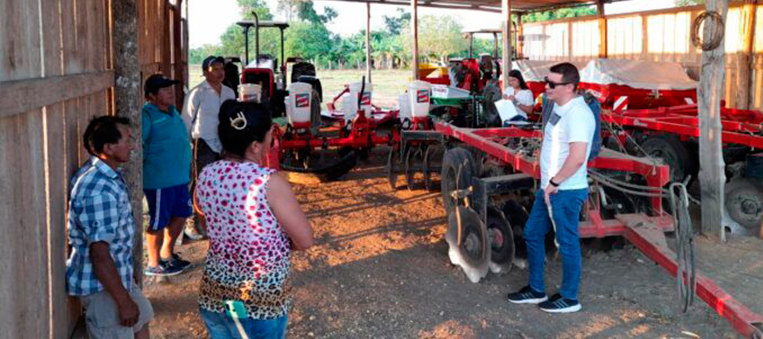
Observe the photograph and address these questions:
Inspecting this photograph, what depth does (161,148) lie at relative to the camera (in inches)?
183

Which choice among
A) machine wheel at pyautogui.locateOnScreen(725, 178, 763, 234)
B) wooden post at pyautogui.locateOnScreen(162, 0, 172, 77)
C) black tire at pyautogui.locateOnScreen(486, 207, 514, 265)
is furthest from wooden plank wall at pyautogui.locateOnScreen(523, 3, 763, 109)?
wooden post at pyautogui.locateOnScreen(162, 0, 172, 77)

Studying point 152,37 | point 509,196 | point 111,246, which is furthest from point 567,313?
point 152,37

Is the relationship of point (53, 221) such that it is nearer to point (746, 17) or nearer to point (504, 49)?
point (504, 49)

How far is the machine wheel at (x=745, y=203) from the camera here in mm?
6344

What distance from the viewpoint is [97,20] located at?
365cm

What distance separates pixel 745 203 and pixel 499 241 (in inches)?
117

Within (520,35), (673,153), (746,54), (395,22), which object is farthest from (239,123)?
(395,22)

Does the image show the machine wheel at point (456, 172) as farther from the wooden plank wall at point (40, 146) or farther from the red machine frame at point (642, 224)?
the wooden plank wall at point (40, 146)

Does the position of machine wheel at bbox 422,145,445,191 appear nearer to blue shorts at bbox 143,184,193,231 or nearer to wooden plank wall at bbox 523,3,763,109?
blue shorts at bbox 143,184,193,231

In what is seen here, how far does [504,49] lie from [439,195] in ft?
9.00

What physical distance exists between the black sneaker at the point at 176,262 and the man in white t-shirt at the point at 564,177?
2748 mm

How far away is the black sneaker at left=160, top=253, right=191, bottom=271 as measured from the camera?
202 inches

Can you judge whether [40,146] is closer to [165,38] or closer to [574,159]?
[574,159]

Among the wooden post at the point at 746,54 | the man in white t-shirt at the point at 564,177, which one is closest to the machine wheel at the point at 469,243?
the man in white t-shirt at the point at 564,177
